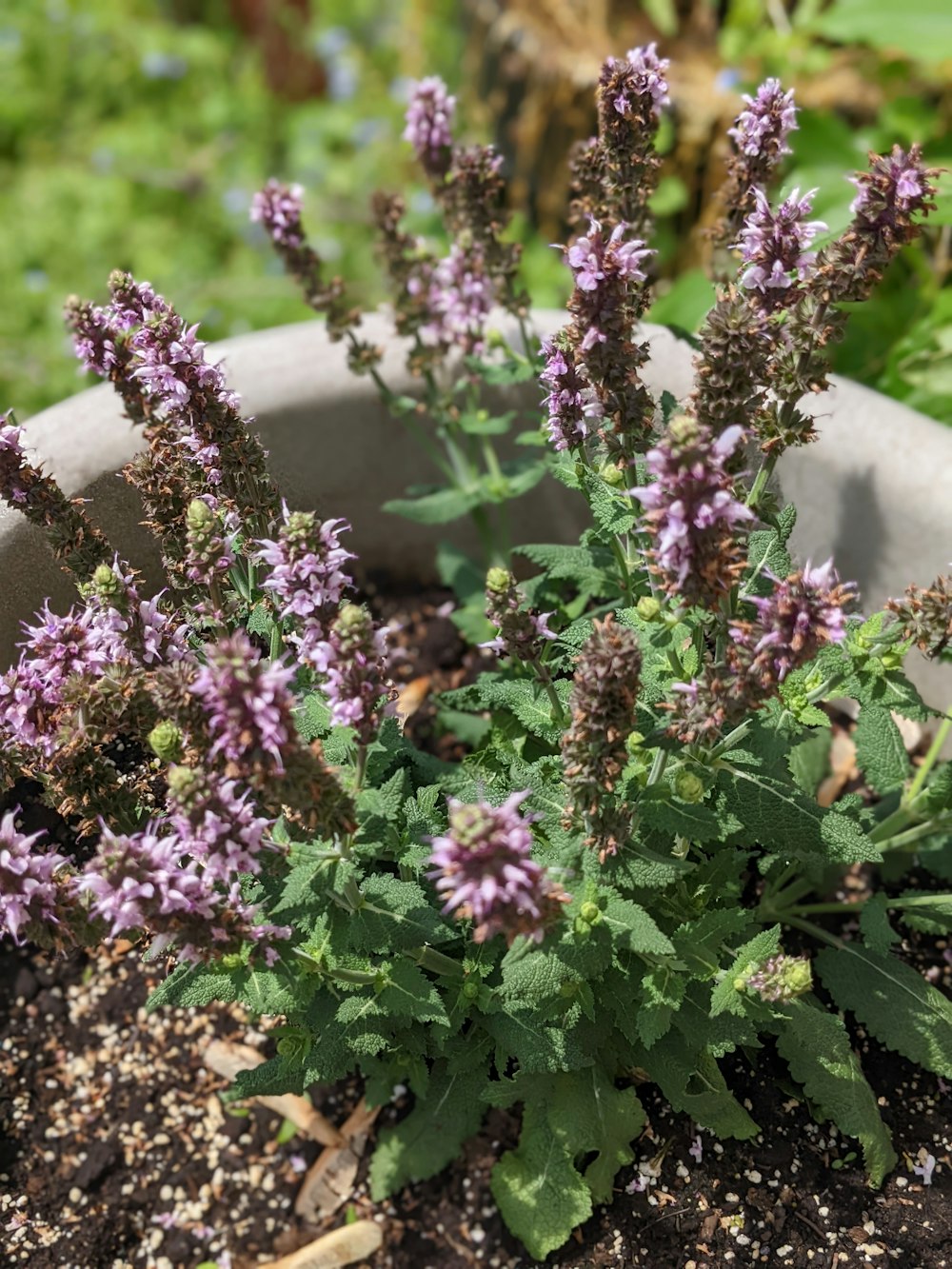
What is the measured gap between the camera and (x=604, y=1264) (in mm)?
1954

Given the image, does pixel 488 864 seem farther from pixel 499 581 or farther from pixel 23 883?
pixel 23 883

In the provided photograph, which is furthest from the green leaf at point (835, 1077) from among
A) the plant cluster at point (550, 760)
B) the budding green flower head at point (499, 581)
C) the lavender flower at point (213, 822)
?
the lavender flower at point (213, 822)

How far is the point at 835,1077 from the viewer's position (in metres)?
→ 1.95

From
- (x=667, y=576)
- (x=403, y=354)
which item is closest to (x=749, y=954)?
(x=667, y=576)

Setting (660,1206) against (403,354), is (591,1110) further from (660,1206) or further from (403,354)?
(403,354)

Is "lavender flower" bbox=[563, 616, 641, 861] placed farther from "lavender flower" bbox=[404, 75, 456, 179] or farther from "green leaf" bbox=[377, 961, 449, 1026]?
"lavender flower" bbox=[404, 75, 456, 179]

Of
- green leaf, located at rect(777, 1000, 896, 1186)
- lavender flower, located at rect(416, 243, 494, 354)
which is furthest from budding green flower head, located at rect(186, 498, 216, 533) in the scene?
green leaf, located at rect(777, 1000, 896, 1186)

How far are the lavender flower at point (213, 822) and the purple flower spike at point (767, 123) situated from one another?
4.23 ft

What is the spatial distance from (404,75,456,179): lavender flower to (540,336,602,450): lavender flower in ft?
2.51

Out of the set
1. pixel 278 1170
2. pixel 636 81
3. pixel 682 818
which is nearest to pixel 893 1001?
pixel 682 818

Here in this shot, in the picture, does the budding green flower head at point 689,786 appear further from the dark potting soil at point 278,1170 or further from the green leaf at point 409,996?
the dark potting soil at point 278,1170

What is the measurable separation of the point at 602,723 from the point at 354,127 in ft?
15.7

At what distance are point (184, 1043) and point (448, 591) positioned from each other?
1296 millimetres

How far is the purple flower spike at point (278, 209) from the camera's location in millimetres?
2270
